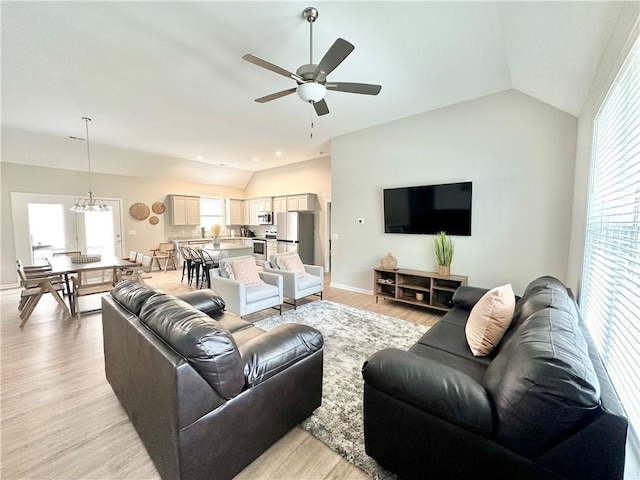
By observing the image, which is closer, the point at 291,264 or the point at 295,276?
Result: the point at 295,276

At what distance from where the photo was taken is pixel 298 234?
7168mm

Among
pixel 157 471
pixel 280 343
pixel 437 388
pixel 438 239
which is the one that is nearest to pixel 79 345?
pixel 157 471

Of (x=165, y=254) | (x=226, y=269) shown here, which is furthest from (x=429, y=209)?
(x=165, y=254)

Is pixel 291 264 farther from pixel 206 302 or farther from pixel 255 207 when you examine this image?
pixel 255 207

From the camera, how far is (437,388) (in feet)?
3.90

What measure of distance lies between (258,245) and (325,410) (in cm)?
697

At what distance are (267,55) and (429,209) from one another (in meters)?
3.09

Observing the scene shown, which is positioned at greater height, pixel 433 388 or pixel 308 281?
pixel 433 388

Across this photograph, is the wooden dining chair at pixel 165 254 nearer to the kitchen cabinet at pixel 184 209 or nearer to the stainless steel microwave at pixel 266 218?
the kitchen cabinet at pixel 184 209

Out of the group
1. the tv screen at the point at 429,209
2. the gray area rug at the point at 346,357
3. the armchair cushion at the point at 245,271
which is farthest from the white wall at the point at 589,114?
the armchair cushion at the point at 245,271

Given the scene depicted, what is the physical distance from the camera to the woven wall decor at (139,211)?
7233 mm

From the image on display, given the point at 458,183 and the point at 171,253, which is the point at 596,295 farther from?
the point at 171,253

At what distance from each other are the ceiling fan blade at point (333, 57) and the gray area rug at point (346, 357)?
2628 millimetres

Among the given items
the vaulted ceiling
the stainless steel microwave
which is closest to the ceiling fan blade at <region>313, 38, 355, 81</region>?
the vaulted ceiling
